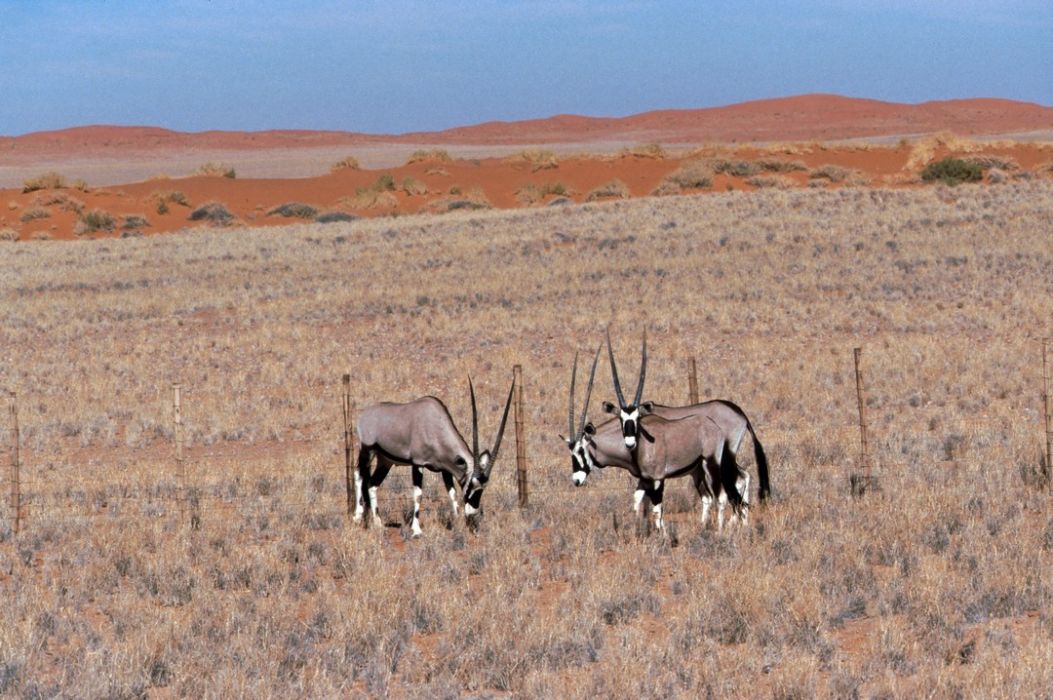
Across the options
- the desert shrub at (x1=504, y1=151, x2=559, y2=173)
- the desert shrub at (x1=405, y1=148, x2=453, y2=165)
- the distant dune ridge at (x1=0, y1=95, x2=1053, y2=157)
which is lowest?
the desert shrub at (x1=504, y1=151, x2=559, y2=173)

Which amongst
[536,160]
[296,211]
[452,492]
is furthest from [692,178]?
[452,492]

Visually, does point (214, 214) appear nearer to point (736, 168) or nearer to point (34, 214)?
point (34, 214)

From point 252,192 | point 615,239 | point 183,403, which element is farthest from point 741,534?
point 252,192

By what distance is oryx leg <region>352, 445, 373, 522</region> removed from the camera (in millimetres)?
13141

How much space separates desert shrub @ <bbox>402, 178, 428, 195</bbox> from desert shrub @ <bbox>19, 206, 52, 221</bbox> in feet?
54.7

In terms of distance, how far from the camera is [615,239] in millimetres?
39625

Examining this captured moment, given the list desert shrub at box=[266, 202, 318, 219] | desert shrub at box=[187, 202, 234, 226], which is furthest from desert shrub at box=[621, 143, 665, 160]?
desert shrub at box=[187, 202, 234, 226]

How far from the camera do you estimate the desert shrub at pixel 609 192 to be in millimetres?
59719

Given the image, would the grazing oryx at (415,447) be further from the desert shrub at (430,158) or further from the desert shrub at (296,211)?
the desert shrub at (430,158)

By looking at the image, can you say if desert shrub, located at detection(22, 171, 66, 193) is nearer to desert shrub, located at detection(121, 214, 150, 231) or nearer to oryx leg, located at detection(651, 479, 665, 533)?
desert shrub, located at detection(121, 214, 150, 231)

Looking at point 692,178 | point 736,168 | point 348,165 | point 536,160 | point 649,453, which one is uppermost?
point 348,165

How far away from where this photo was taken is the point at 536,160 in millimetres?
74938

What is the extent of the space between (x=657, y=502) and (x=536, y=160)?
210 feet

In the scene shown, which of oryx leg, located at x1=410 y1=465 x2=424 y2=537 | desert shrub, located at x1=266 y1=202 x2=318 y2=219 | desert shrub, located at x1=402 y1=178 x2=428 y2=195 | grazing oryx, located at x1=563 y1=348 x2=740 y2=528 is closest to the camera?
grazing oryx, located at x1=563 y1=348 x2=740 y2=528
